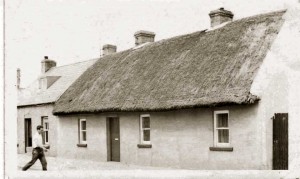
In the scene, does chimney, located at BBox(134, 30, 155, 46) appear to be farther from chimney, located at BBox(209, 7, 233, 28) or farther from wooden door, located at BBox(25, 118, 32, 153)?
wooden door, located at BBox(25, 118, 32, 153)

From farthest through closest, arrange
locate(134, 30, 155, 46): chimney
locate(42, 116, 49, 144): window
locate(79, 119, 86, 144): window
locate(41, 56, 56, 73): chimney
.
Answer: locate(41, 56, 56, 73): chimney, locate(42, 116, 49, 144): window, locate(134, 30, 155, 46): chimney, locate(79, 119, 86, 144): window

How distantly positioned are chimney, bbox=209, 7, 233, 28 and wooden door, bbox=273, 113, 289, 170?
7.19 m

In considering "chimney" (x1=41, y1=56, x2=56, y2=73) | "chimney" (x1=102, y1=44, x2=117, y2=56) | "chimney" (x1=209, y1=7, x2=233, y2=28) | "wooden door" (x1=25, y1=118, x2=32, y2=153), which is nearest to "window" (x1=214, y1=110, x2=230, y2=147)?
"chimney" (x1=209, y1=7, x2=233, y2=28)

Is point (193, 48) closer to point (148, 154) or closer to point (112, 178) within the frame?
point (148, 154)

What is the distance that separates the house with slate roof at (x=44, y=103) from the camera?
24172 mm

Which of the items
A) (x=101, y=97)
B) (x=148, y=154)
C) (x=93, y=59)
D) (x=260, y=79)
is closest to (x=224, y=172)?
(x=260, y=79)

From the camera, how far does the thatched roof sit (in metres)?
14.5

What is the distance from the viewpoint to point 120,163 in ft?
60.4

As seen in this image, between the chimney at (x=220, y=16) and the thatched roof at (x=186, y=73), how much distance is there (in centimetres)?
91

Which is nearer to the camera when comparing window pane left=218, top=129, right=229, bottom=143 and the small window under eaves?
window pane left=218, top=129, right=229, bottom=143

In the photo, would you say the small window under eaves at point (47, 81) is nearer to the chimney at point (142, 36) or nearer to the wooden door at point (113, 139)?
the chimney at point (142, 36)

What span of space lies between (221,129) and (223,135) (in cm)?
22

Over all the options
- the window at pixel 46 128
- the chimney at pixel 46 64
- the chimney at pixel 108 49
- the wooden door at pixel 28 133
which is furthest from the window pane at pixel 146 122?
the chimney at pixel 46 64

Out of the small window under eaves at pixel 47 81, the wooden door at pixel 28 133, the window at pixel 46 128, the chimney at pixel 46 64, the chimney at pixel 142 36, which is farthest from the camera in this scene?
the chimney at pixel 46 64
